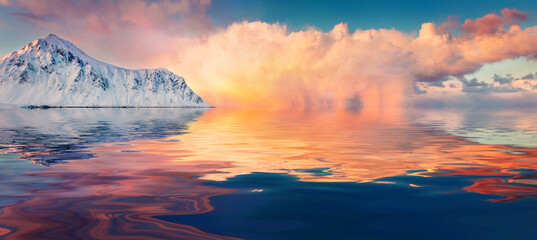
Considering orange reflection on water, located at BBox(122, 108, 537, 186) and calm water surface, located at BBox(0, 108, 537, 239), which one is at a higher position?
orange reflection on water, located at BBox(122, 108, 537, 186)

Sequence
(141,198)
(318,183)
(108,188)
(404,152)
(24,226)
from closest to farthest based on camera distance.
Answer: (24,226) < (141,198) < (108,188) < (318,183) < (404,152)

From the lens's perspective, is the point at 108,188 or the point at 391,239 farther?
the point at 108,188

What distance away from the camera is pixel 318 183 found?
12.8 metres

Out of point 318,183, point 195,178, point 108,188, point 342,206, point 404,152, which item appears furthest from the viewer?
point 404,152

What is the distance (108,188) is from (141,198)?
1.99 metres

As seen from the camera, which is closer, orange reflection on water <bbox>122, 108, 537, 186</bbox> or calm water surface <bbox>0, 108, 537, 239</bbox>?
calm water surface <bbox>0, 108, 537, 239</bbox>

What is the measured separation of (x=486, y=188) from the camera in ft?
39.0

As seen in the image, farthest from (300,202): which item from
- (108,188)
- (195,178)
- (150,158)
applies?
(150,158)

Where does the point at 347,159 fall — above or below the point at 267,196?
above

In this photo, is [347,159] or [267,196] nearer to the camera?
A: [267,196]

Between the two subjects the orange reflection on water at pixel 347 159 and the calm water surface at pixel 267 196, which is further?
the orange reflection on water at pixel 347 159

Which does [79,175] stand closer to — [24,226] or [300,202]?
[24,226]

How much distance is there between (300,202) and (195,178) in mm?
5025

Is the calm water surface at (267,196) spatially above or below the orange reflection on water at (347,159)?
below
